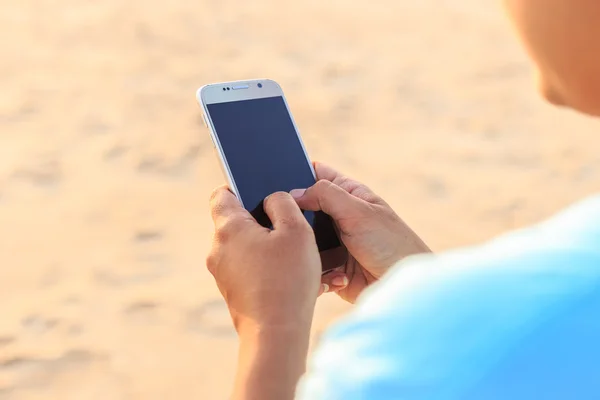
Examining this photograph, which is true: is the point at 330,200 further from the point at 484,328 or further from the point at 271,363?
the point at 484,328

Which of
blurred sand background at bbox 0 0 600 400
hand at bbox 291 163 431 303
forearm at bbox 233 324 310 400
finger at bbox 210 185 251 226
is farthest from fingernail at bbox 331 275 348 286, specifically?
blurred sand background at bbox 0 0 600 400

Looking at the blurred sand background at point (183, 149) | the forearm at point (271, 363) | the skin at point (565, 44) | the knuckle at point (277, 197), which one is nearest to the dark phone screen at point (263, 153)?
the knuckle at point (277, 197)

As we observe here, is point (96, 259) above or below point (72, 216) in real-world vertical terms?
below

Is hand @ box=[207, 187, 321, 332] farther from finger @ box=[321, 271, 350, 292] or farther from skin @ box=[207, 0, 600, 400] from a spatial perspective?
finger @ box=[321, 271, 350, 292]

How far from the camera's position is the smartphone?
1232mm

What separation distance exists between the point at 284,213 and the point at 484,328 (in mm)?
607

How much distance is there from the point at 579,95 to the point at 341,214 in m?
0.66

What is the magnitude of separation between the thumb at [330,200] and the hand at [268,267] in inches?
5.7

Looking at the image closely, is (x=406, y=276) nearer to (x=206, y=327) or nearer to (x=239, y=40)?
(x=206, y=327)

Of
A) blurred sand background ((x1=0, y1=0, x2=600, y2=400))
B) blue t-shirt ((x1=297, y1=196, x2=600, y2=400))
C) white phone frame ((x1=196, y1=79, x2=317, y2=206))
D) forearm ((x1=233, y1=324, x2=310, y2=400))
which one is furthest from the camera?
blurred sand background ((x1=0, y1=0, x2=600, y2=400))

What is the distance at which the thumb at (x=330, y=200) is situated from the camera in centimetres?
116

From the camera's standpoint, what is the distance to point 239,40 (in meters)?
4.14

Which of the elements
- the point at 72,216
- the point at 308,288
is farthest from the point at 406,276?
the point at 72,216

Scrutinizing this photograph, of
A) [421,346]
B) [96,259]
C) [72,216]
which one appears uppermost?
[72,216]
